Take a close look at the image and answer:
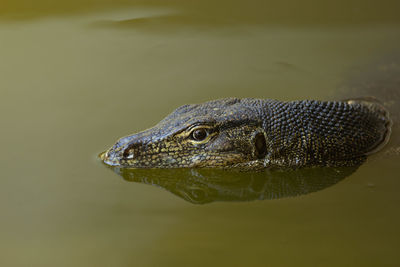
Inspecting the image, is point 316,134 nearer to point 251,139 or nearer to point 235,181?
point 251,139

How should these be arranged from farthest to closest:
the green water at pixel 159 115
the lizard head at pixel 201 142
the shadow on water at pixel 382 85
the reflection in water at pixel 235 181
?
the shadow on water at pixel 382 85 → the lizard head at pixel 201 142 → the reflection in water at pixel 235 181 → the green water at pixel 159 115

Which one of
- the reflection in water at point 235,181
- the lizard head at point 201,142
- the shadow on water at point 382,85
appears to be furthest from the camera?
the shadow on water at point 382,85

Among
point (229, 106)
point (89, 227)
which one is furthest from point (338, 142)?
point (89, 227)

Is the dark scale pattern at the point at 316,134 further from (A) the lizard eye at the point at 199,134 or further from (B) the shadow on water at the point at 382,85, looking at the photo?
(A) the lizard eye at the point at 199,134

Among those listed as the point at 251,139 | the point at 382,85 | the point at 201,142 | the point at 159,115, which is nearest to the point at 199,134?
the point at 201,142

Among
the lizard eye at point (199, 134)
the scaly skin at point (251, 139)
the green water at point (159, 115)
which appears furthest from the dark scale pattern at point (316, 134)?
the lizard eye at point (199, 134)

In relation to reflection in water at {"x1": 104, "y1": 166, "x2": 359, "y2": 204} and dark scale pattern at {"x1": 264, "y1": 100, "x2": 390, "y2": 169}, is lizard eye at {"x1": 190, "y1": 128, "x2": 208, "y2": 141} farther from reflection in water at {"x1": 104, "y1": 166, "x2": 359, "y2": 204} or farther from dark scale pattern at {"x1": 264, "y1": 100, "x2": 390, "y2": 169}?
dark scale pattern at {"x1": 264, "y1": 100, "x2": 390, "y2": 169}

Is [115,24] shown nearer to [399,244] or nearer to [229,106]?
[229,106]
